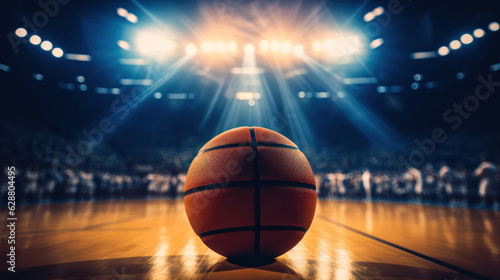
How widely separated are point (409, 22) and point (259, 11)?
4736mm

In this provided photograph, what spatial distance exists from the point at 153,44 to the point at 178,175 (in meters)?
6.65

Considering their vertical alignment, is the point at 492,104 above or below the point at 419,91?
below

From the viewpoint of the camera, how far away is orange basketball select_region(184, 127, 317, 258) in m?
1.38

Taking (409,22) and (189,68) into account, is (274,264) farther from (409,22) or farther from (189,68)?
(189,68)

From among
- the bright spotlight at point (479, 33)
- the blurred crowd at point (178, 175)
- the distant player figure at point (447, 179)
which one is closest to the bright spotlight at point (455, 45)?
the bright spotlight at point (479, 33)

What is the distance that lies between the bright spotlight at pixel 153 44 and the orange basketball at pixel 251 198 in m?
8.95

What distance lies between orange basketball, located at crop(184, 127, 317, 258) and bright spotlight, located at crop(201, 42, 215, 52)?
8.77 meters

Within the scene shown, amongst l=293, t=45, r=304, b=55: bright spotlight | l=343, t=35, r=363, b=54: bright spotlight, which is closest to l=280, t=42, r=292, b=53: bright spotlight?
l=293, t=45, r=304, b=55: bright spotlight

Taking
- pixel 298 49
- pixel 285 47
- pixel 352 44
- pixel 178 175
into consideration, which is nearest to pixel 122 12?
pixel 285 47

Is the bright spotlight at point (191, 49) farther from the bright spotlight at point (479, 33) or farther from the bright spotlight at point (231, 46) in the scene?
the bright spotlight at point (479, 33)

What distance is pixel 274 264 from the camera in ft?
5.04

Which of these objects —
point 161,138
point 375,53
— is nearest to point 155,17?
point 375,53

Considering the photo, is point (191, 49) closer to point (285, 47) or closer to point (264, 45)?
point (264, 45)

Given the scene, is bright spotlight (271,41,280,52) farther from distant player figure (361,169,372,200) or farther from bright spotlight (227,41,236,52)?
distant player figure (361,169,372,200)
